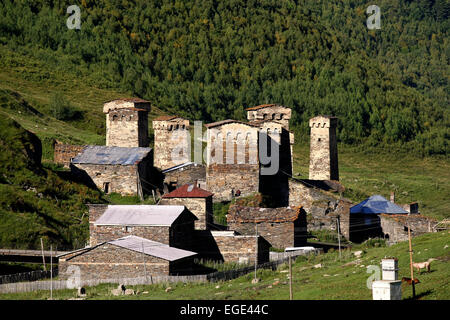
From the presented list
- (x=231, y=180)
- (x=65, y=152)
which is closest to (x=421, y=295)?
(x=231, y=180)

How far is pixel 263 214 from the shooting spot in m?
54.7

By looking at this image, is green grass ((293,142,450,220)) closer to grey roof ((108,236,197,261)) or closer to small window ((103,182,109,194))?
small window ((103,182,109,194))

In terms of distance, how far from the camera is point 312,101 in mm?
115688

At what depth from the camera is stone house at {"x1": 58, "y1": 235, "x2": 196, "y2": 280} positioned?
147 feet

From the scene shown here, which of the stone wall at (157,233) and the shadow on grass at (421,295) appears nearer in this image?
the shadow on grass at (421,295)

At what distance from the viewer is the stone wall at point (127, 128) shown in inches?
2741

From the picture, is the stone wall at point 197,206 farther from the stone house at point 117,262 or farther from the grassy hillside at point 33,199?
the stone house at point 117,262

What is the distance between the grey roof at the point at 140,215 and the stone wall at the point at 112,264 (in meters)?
4.24

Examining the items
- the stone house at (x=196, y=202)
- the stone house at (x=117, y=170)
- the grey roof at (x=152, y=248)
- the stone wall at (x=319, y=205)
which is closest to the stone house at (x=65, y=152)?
the stone house at (x=117, y=170)

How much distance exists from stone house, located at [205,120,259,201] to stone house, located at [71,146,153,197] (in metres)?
4.09

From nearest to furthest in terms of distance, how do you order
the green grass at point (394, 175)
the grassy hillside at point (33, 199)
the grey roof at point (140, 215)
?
the grey roof at point (140, 215) < the grassy hillside at point (33, 199) < the green grass at point (394, 175)

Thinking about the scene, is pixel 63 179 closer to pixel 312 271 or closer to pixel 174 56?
pixel 312 271
